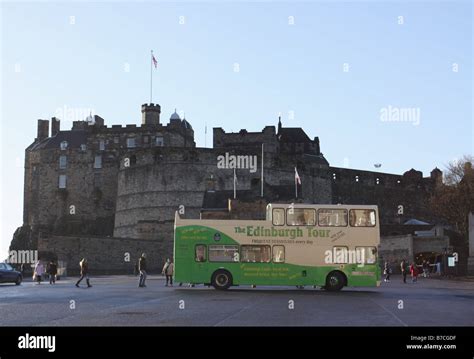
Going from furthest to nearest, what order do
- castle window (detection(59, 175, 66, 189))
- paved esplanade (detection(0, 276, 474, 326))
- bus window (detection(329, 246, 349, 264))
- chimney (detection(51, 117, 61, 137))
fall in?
chimney (detection(51, 117, 61, 137)) → castle window (detection(59, 175, 66, 189)) → bus window (detection(329, 246, 349, 264)) → paved esplanade (detection(0, 276, 474, 326))

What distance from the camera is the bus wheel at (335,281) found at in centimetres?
2544

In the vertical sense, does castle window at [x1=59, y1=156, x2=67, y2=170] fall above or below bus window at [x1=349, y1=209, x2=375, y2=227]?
above

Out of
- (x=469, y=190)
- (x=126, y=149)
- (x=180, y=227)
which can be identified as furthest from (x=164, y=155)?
(x=180, y=227)

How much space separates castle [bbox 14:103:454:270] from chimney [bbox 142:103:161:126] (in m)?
0.12

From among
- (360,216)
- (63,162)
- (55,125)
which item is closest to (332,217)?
(360,216)

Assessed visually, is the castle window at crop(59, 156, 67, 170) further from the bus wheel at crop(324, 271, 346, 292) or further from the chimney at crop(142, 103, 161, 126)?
the bus wheel at crop(324, 271, 346, 292)

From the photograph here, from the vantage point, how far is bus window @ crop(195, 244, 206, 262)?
83.9ft

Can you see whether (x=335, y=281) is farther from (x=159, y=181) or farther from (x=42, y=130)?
(x=42, y=130)

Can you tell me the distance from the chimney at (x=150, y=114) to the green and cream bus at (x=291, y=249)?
194ft

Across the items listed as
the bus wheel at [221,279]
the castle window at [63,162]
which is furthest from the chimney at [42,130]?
the bus wheel at [221,279]

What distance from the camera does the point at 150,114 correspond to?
84.1m

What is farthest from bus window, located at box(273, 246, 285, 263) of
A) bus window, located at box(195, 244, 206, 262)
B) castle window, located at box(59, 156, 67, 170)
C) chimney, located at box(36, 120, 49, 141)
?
chimney, located at box(36, 120, 49, 141)

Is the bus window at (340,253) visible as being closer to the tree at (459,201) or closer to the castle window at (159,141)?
the tree at (459,201)
